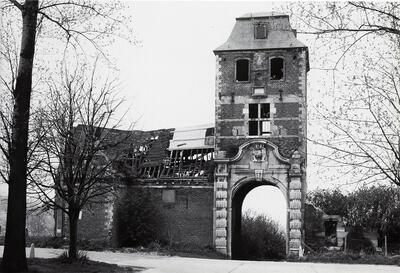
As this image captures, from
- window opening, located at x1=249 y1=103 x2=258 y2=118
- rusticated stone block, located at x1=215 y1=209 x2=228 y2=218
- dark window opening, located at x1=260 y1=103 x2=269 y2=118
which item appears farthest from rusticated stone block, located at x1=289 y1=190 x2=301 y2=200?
window opening, located at x1=249 y1=103 x2=258 y2=118

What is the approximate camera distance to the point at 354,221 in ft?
141

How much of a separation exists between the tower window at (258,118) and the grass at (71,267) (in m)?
15.2

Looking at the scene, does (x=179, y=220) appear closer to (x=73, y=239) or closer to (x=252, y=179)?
(x=252, y=179)

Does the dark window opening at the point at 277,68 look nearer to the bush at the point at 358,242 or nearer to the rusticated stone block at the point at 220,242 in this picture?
the rusticated stone block at the point at 220,242

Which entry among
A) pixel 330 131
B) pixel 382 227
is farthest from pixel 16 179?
pixel 382 227

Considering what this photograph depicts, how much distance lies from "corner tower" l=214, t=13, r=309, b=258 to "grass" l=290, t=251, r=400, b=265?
1.89 m

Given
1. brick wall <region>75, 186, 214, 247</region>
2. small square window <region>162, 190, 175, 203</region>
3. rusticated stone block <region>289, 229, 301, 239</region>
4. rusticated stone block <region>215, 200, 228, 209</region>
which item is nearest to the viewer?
rusticated stone block <region>289, 229, 301, 239</region>

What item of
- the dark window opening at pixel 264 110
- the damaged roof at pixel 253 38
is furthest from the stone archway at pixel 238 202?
the damaged roof at pixel 253 38

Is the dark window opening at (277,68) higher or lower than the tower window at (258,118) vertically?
higher

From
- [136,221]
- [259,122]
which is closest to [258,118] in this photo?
[259,122]

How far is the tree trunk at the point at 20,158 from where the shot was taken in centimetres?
1407

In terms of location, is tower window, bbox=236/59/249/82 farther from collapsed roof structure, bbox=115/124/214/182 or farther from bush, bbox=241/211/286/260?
bush, bbox=241/211/286/260

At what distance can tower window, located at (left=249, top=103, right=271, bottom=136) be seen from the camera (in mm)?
31625

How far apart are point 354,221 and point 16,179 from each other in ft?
112
